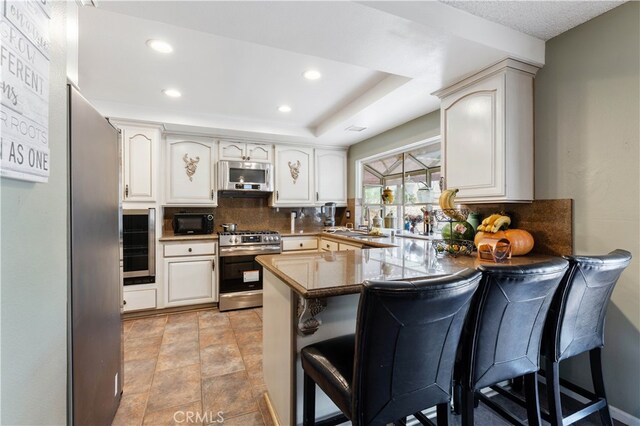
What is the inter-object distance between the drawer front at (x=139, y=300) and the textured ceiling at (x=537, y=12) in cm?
384

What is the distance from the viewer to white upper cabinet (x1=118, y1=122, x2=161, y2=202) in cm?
321

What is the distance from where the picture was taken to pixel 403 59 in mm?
1863

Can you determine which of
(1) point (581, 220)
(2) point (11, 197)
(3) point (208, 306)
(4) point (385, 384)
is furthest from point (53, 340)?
(3) point (208, 306)

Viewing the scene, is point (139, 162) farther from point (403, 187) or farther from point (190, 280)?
point (403, 187)

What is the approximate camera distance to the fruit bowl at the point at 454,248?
1994 millimetres

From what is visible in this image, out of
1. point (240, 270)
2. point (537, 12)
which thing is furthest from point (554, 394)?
point (240, 270)

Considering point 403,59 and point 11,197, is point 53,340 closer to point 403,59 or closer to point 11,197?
point 11,197

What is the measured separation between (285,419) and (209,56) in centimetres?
249

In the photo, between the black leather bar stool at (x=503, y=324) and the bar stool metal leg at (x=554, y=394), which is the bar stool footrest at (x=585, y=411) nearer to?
the bar stool metal leg at (x=554, y=394)

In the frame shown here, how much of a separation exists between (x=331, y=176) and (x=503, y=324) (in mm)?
3596

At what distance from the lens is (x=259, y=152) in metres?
4.06

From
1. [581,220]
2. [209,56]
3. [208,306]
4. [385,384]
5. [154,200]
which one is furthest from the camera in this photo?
[208,306]

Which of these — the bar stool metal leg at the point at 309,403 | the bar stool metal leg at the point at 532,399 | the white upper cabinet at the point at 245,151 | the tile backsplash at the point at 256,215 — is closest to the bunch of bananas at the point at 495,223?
the bar stool metal leg at the point at 532,399

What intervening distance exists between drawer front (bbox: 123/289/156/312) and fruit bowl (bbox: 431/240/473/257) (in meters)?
3.17
